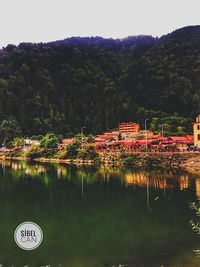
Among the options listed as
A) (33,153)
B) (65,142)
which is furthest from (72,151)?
(65,142)

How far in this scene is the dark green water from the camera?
8.82 ft

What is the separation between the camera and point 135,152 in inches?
206

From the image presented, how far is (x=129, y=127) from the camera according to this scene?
464cm

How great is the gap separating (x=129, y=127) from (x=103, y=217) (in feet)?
4.34

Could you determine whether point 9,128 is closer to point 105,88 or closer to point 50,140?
A: point 50,140

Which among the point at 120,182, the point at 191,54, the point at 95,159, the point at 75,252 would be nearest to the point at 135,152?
the point at 120,182

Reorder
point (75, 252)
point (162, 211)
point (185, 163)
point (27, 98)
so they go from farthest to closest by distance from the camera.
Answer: point (185, 163)
point (27, 98)
point (162, 211)
point (75, 252)

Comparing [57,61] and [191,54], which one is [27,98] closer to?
[57,61]

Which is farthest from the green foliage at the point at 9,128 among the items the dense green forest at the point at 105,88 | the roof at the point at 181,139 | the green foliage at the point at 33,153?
the roof at the point at 181,139

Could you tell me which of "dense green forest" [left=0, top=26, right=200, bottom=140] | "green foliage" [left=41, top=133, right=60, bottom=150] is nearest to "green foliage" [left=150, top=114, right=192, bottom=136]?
"dense green forest" [left=0, top=26, right=200, bottom=140]

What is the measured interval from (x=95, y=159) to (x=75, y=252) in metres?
3.10

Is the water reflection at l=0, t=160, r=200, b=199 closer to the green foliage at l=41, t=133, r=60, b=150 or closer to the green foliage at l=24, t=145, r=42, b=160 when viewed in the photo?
the green foliage at l=24, t=145, r=42, b=160

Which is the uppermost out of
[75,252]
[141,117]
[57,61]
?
[57,61]

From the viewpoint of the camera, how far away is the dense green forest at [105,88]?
175 inches
